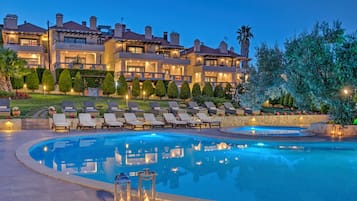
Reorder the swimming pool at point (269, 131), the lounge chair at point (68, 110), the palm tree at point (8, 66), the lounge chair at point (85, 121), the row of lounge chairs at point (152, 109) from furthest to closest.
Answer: the palm tree at point (8, 66) → the row of lounge chairs at point (152, 109) → the lounge chair at point (68, 110) → the lounge chair at point (85, 121) → the swimming pool at point (269, 131)

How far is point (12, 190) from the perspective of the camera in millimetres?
6652

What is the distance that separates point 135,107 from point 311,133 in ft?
35.3

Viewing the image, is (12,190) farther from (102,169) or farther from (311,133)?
(311,133)

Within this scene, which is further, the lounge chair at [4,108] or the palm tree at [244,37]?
the palm tree at [244,37]

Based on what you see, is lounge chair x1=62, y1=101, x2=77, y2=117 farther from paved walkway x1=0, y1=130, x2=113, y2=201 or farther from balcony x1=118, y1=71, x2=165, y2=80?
balcony x1=118, y1=71, x2=165, y2=80

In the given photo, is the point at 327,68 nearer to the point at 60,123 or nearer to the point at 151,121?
the point at 151,121

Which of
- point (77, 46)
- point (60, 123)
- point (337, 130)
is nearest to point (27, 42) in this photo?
point (77, 46)

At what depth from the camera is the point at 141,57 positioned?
39688 millimetres

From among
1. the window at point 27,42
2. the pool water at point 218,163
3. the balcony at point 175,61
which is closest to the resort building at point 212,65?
the balcony at point 175,61

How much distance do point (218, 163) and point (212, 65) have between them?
36.3m

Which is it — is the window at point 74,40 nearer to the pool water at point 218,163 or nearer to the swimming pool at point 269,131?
the swimming pool at point 269,131

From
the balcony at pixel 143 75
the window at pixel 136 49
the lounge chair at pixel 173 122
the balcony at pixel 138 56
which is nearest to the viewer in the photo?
the lounge chair at pixel 173 122

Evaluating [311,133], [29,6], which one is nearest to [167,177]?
[311,133]

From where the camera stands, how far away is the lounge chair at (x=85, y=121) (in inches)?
723
